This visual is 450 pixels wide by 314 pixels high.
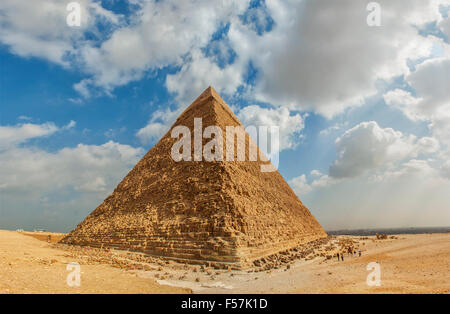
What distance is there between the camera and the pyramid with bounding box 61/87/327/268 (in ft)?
36.4

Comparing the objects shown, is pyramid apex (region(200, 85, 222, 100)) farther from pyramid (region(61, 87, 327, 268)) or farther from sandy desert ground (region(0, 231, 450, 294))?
sandy desert ground (region(0, 231, 450, 294))

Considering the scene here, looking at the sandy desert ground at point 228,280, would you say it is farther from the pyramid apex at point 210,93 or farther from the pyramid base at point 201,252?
the pyramid apex at point 210,93

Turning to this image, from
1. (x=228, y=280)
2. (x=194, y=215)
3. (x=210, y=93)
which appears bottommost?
(x=228, y=280)

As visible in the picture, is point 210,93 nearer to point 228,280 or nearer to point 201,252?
point 201,252

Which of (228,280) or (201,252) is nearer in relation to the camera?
Result: (228,280)

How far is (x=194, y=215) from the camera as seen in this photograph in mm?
12922

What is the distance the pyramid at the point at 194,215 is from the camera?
11.1m

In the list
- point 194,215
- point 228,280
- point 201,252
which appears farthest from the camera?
point 194,215

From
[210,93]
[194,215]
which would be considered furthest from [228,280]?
[210,93]

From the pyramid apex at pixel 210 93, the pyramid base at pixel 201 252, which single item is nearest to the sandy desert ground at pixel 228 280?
the pyramid base at pixel 201 252

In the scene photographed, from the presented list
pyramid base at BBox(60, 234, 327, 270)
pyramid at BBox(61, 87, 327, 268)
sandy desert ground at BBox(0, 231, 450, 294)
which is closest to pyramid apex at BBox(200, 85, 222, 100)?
pyramid at BBox(61, 87, 327, 268)

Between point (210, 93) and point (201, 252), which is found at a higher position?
point (210, 93)

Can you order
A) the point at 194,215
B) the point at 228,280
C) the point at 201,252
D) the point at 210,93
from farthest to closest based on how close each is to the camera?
the point at 210,93 < the point at 194,215 < the point at 201,252 < the point at 228,280
